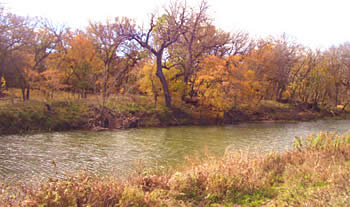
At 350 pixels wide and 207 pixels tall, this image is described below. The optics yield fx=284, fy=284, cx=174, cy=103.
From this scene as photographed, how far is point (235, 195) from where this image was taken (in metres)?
6.60

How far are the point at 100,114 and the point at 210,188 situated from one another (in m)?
21.8

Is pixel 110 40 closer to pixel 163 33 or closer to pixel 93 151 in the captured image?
pixel 163 33

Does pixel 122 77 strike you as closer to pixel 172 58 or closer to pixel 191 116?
pixel 172 58

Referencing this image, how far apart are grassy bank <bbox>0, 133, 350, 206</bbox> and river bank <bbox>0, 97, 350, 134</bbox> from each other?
18.1 meters

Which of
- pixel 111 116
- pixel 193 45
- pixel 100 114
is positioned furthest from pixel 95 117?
pixel 193 45

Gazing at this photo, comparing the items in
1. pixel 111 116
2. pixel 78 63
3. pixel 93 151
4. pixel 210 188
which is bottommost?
pixel 93 151

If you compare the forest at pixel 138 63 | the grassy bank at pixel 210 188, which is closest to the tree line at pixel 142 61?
the forest at pixel 138 63

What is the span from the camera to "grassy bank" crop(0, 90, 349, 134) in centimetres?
2348

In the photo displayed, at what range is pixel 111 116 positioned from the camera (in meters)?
27.8

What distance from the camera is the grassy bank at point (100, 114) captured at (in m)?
23.5

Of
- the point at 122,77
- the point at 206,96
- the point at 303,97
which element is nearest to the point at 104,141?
the point at 206,96

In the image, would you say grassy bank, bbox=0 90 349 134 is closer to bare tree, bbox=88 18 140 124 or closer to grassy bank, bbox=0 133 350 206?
bare tree, bbox=88 18 140 124

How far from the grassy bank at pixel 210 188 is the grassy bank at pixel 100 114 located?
18.1m

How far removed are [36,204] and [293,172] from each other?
6.38 meters
